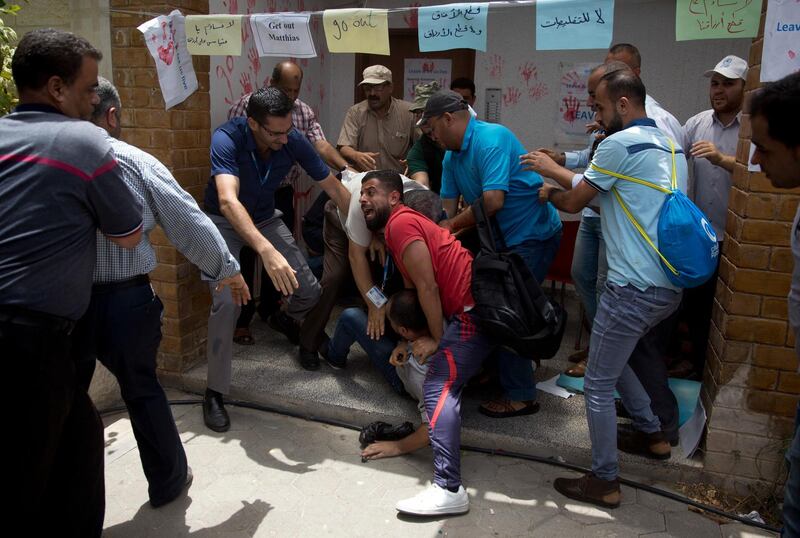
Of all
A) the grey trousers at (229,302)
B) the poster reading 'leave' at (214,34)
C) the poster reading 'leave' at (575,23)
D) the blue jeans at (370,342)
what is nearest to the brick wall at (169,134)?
the poster reading 'leave' at (214,34)

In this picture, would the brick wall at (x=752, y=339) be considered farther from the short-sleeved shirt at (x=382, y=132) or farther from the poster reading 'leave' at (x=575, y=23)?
the short-sleeved shirt at (x=382, y=132)

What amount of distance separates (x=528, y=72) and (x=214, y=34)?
306 centimetres

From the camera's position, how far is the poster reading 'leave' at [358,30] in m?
3.45

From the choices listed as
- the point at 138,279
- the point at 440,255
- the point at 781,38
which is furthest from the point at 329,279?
the point at 781,38

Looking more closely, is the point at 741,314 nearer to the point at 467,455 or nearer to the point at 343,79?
the point at 467,455

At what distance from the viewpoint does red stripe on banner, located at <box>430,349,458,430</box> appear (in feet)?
10.4

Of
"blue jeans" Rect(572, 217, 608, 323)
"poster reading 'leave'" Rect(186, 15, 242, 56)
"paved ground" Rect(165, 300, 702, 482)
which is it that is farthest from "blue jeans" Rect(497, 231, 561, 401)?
"poster reading 'leave'" Rect(186, 15, 242, 56)

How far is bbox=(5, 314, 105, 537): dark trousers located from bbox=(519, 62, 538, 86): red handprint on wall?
15.4 feet

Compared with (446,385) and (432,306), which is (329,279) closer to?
(432,306)

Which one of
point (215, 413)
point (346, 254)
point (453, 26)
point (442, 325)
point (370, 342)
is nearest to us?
point (453, 26)

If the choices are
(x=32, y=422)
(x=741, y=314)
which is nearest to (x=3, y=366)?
(x=32, y=422)

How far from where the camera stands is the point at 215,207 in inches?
159

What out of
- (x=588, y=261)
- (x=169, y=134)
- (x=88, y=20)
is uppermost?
(x=88, y=20)

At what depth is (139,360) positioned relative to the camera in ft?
9.18
